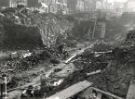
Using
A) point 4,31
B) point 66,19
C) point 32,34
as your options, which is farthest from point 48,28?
point 66,19

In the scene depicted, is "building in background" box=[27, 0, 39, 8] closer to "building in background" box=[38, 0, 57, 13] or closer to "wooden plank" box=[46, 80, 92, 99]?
"building in background" box=[38, 0, 57, 13]

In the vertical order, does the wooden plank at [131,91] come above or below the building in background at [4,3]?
below

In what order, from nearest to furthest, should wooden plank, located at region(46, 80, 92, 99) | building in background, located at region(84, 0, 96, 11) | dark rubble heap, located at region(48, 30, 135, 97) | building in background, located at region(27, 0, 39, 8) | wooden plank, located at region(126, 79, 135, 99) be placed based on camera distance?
wooden plank, located at region(126, 79, 135, 99)
wooden plank, located at region(46, 80, 92, 99)
dark rubble heap, located at region(48, 30, 135, 97)
building in background, located at region(27, 0, 39, 8)
building in background, located at region(84, 0, 96, 11)

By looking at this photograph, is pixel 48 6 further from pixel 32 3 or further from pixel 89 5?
pixel 89 5

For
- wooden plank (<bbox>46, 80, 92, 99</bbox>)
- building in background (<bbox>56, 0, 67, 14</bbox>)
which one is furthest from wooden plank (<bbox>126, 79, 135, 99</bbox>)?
building in background (<bbox>56, 0, 67, 14</bbox>)

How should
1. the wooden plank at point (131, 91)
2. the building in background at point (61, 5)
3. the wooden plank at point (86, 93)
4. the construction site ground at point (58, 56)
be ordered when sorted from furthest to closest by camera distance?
the building in background at point (61, 5) < the construction site ground at point (58, 56) < the wooden plank at point (86, 93) < the wooden plank at point (131, 91)

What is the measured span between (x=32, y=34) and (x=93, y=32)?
50.9 ft

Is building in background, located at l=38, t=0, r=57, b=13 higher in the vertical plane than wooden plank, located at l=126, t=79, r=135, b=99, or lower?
higher

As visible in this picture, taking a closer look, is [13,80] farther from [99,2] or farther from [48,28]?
[99,2]

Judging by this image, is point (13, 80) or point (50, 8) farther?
point (50, 8)

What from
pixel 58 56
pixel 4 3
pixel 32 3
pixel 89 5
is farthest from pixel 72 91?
pixel 89 5

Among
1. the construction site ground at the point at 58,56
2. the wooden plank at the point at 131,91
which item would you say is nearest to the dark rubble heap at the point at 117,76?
the construction site ground at the point at 58,56

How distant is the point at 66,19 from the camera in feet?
125

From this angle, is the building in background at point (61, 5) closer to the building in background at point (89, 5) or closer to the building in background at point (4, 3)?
the building in background at point (89, 5)
